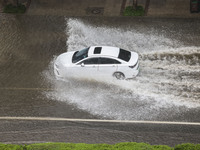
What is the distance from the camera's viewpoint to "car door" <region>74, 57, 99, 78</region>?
15.2 metres

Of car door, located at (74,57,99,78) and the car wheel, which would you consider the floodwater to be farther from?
car door, located at (74,57,99,78)

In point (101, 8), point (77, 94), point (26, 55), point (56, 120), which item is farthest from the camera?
point (101, 8)

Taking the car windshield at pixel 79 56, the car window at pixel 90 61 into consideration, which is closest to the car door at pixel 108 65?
the car window at pixel 90 61

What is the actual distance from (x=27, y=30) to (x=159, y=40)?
960 centimetres

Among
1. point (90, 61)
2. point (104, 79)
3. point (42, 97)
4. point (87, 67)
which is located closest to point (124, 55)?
point (104, 79)

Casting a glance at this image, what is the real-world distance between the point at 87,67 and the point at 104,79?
1.20 meters

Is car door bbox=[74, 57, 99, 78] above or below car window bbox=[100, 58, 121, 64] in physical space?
below

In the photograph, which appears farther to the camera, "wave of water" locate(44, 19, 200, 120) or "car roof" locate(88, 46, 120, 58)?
"car roof" locate(88, 46, 120, 58)

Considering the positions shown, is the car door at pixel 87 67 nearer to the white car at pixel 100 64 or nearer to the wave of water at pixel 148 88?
the white car at pixel 100 64

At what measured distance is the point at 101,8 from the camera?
22156 mm

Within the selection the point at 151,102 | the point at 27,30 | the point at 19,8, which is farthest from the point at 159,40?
the point at 19,8

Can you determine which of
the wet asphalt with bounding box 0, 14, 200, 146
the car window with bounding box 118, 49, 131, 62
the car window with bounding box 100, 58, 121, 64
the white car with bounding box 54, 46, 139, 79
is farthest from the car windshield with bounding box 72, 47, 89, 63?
the wet asphalt with bounding box 0, 14, 200, 146

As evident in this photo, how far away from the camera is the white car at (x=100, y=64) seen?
15.1 meters

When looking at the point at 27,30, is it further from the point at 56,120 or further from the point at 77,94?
the point at 56,120
